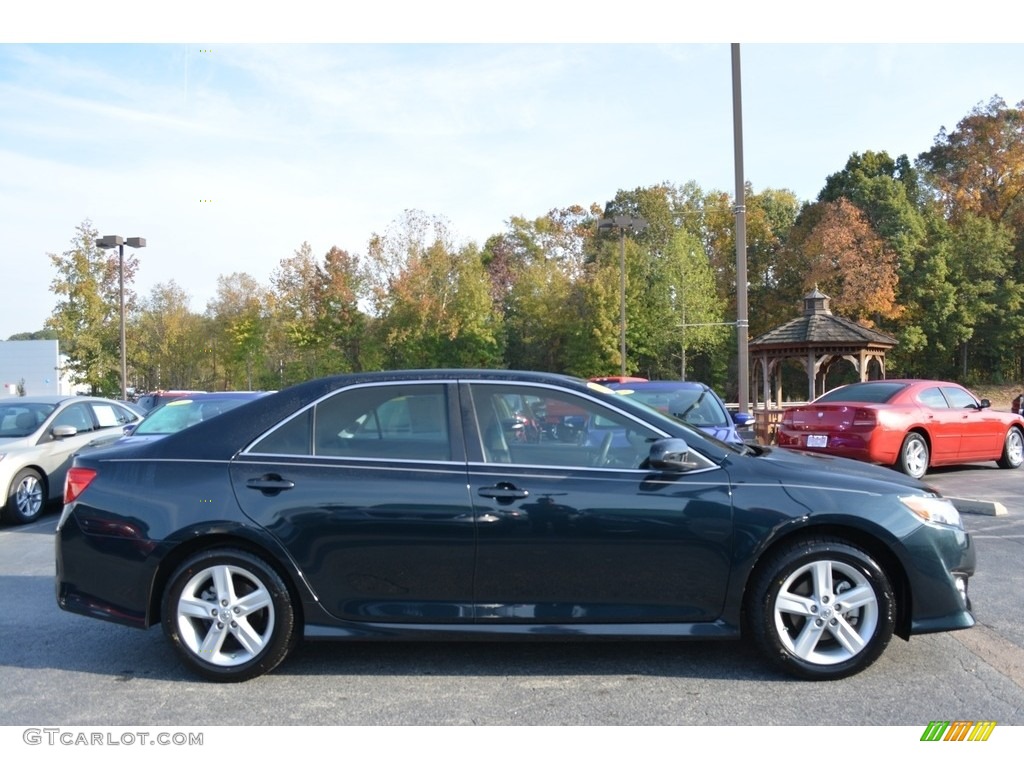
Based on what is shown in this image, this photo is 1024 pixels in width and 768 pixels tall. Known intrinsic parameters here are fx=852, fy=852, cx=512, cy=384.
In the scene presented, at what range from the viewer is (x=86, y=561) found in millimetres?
4598

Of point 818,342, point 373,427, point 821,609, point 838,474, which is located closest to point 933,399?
point 838,474

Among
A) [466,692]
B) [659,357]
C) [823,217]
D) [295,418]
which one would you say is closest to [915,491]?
[466,692]

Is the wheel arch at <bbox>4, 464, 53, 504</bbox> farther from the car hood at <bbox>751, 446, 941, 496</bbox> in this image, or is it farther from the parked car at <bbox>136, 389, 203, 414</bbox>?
the car hood at <bbox>751, 446, 941, 496</bbox>

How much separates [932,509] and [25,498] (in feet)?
31.7

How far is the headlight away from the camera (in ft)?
14.7

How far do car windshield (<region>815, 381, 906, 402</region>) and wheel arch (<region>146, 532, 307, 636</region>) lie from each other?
33.0ft

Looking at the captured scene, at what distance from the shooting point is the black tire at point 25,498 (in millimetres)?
9773

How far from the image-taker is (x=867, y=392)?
41.5 ft

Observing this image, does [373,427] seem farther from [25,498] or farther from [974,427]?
[974,427]

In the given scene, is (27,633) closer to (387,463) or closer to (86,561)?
(86,561)

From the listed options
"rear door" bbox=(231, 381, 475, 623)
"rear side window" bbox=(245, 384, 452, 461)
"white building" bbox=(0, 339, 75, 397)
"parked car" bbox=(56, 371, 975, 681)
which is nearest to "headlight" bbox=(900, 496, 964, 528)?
"parked car" bbox=(56, 371, 975, 681)

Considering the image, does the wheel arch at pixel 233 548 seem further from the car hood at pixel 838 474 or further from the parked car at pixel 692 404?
the parked car at pixel 692 404

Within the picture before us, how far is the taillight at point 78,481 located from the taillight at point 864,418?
10.1 meters

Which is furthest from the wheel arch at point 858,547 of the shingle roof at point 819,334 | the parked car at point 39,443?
the shingle roof at point 819,334
